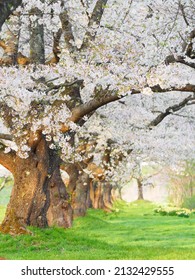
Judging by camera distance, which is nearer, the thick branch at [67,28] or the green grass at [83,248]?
the green grass at [83,248]

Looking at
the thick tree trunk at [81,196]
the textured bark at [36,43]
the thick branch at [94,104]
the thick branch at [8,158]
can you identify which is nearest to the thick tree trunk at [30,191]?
the thick branch at [8,158]

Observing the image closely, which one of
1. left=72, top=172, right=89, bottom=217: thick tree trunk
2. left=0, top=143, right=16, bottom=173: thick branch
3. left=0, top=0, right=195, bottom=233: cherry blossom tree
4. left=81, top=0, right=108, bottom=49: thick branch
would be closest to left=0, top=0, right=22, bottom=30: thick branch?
left=0, top=0, right=195, bottom=233: cherry blossom tree

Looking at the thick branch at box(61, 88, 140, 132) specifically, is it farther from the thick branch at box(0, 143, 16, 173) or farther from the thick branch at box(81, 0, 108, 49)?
the thick branch at box(0, 143, 16, 173)

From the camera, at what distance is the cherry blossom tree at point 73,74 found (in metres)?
14.6

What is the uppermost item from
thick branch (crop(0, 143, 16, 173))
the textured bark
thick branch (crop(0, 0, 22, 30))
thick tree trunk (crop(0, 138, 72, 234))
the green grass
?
the textured bark

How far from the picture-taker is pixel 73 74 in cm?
1520

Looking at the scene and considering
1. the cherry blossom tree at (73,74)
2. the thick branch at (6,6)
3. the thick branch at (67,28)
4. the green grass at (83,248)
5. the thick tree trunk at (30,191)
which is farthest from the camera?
the thick tree trunk at (30,191)

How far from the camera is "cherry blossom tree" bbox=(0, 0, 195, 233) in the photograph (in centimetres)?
1458

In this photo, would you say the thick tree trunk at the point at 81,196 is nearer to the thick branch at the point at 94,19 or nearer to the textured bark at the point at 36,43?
the textured bark at the point at 36,43

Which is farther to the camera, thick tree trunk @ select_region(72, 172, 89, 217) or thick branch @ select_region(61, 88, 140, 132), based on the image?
thick tree trunk @ select_region(72, 172, 89, 217)

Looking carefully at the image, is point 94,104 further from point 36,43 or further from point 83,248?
point 83,248

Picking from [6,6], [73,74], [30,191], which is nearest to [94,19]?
[73,74]

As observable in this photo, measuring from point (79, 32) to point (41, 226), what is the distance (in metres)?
6.62
